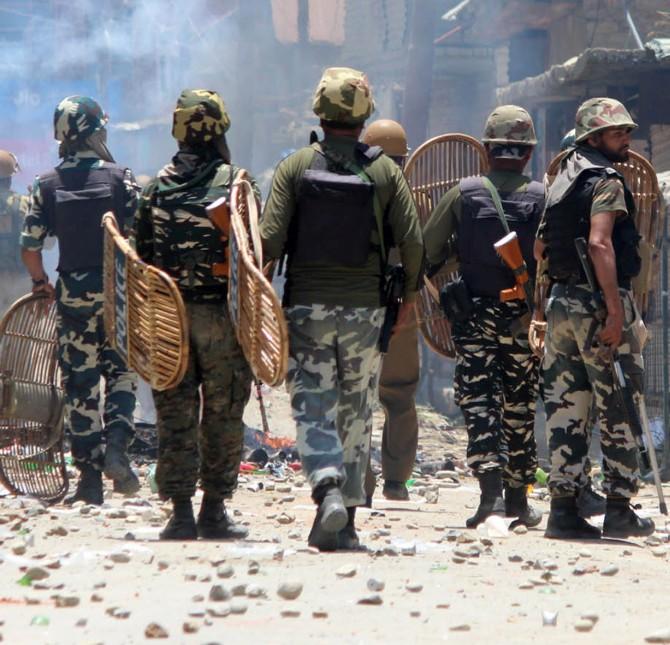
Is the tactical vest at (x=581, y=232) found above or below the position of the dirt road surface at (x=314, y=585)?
above

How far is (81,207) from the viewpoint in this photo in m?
8.30

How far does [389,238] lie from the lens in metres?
6.57

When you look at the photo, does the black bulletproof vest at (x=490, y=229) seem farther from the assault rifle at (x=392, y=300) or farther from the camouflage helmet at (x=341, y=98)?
the camouflage helmet at (x=341, y=98)

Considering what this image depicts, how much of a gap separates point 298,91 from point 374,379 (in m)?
31.5

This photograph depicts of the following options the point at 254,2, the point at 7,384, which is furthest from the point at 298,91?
the point at 7,384

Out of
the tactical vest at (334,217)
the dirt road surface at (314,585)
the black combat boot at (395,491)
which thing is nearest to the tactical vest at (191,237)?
the tactical vest at (334,217)

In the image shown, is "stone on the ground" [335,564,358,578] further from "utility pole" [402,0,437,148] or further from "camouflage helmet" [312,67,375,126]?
"utility pole" [402,0,437,148]

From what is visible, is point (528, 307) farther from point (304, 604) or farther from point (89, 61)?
point (89, 61)

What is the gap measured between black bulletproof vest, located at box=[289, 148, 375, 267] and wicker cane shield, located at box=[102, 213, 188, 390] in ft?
1.85

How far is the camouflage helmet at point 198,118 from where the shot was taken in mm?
6609

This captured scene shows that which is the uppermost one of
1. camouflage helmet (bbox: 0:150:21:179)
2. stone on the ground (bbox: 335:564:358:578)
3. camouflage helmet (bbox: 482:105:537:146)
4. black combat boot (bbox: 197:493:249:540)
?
camouflage helmet (bbox: 482:105:537:146)

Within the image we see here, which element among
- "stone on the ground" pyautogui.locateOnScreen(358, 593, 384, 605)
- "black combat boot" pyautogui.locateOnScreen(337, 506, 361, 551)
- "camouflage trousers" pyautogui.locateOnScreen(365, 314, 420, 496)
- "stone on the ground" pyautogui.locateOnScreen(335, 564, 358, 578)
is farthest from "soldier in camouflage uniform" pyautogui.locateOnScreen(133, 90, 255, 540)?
"camouflage trousers" pyautogui.locateOnScreen(365, 314, 420, 496)

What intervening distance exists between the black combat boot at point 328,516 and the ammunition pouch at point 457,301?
156 centimetres

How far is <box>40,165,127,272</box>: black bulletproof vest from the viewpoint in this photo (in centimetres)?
826
